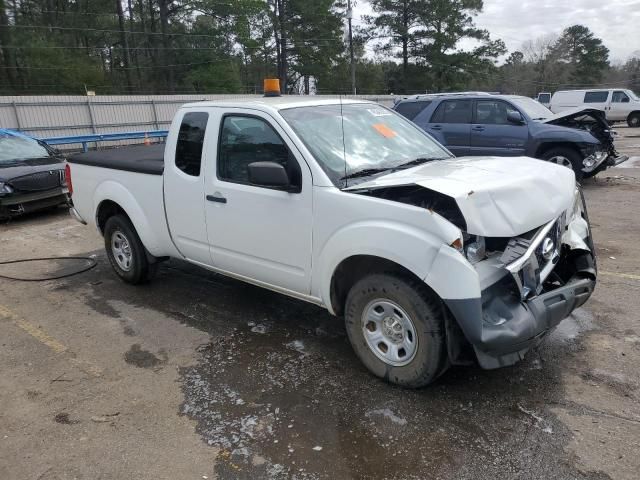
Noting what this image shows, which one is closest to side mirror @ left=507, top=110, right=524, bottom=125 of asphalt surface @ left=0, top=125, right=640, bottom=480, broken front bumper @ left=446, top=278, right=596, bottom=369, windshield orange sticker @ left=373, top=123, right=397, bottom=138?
asphalt surface @ left=0, top=125, right=640, bottom=480

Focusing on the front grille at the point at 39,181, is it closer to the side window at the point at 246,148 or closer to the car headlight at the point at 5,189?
the car headlight at the point at 5,189

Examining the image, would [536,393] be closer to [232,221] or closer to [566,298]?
[566,298]

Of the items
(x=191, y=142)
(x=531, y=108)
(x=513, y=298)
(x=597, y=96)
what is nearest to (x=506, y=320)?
(x=513, y=298)

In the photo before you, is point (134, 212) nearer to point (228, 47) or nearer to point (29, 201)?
point (29, 201)

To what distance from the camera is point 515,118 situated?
1008 cm

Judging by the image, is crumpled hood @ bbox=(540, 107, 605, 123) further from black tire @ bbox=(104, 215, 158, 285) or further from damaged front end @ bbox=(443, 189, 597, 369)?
black tire @ bbox=(104, 215, 158, 285)

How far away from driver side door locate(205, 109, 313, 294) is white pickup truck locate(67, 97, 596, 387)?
1 cm

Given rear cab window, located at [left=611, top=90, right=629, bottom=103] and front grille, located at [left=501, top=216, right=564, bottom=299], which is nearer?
front grille, located at [left=501, top=216, right=564, bottom=299]

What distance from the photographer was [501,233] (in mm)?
2988

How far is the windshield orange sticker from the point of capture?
13.9 feet

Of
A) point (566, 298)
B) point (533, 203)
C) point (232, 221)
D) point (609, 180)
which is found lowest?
point (609, 180)

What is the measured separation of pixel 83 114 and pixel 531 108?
1887 centimetres

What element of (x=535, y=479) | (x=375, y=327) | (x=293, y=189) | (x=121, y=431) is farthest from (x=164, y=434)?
(x=535, y=479)

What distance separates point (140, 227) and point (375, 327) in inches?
110
